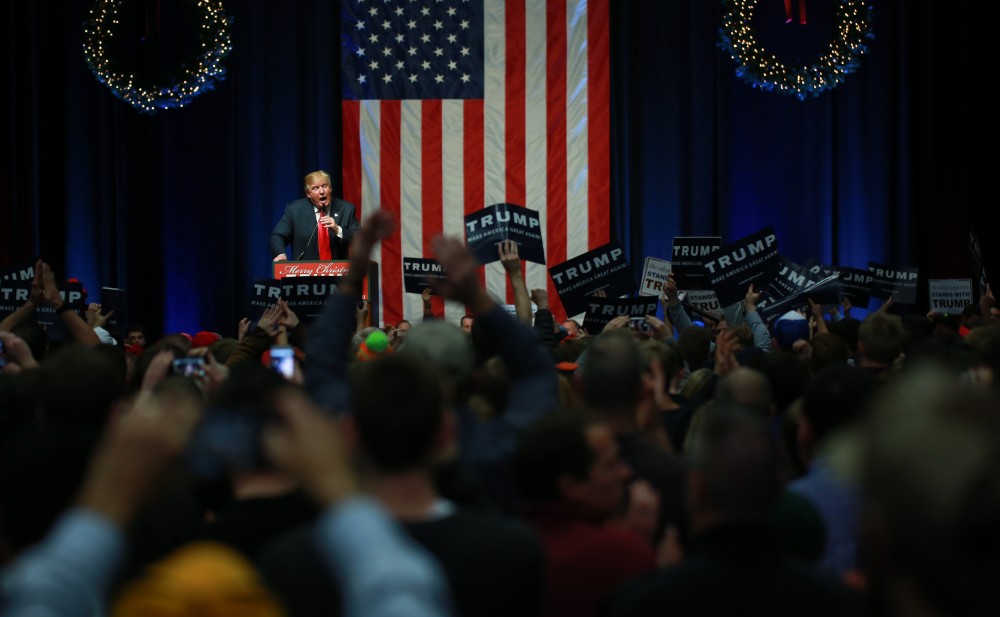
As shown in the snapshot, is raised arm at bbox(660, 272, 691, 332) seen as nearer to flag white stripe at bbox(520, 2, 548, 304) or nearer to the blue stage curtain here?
flag white stripe at bbox(520, 2, 548, 304)

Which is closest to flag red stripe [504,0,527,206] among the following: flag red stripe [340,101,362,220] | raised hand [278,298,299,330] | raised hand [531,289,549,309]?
flag red stripe [340,101,362,220]

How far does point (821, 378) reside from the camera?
3.31 m

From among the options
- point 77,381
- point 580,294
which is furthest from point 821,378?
point 580,294

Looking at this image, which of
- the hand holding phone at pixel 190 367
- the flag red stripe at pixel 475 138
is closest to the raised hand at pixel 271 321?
the hand holding phone at pixel 190 367

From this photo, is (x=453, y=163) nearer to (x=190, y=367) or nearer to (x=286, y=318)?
(x=286, y=318)

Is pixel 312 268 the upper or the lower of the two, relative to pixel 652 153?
lower

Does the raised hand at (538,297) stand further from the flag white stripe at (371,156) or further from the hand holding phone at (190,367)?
the flag white stripe at (371,156)

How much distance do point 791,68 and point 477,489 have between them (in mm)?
9692

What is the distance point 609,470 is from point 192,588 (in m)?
1.13

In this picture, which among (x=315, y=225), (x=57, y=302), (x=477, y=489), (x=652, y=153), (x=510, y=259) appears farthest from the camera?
(x=652, y=153)

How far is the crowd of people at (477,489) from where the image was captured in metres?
1.20

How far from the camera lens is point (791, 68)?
1145 centimetres

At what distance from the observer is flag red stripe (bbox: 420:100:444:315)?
13766 mm

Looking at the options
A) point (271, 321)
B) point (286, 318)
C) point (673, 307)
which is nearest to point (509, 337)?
point (271, 321)
